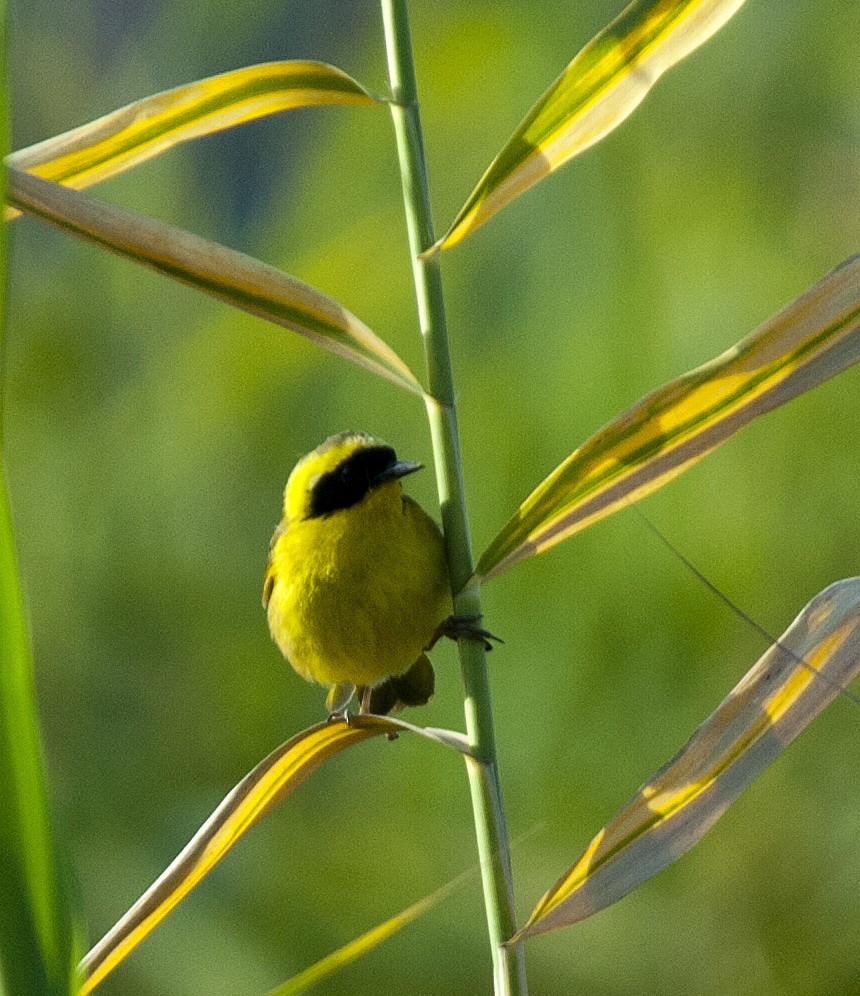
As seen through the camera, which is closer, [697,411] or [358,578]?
[697,411]

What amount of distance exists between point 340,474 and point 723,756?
91cm

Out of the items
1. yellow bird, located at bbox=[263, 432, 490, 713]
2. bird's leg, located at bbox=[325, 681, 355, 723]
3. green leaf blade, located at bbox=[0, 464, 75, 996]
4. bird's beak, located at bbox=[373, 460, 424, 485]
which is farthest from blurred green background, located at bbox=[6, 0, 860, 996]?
green leaf blade, located at bbox=[0, 464, 75, 996]

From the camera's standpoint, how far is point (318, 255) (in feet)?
7.11

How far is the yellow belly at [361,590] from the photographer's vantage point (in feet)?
4.01

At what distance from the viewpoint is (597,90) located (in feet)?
2.29

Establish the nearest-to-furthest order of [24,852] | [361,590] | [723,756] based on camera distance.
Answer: [24,852] < [723,756] < [361,590]

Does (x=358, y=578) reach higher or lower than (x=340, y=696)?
higher

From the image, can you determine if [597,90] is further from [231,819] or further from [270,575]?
[270,575]

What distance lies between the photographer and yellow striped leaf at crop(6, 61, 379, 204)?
74 cm

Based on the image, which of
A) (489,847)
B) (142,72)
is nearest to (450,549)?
(489,847)

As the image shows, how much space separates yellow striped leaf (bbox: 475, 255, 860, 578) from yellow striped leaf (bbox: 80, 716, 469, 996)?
0.12 metres

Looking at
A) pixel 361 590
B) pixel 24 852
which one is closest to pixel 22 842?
pixel 24 852

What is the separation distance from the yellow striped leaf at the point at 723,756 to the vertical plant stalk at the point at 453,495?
3cm

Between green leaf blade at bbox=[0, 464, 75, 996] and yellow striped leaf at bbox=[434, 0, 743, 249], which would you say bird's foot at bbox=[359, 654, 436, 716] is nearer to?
yellow striped leaf at bbox=[434, 0, 743, 249]
